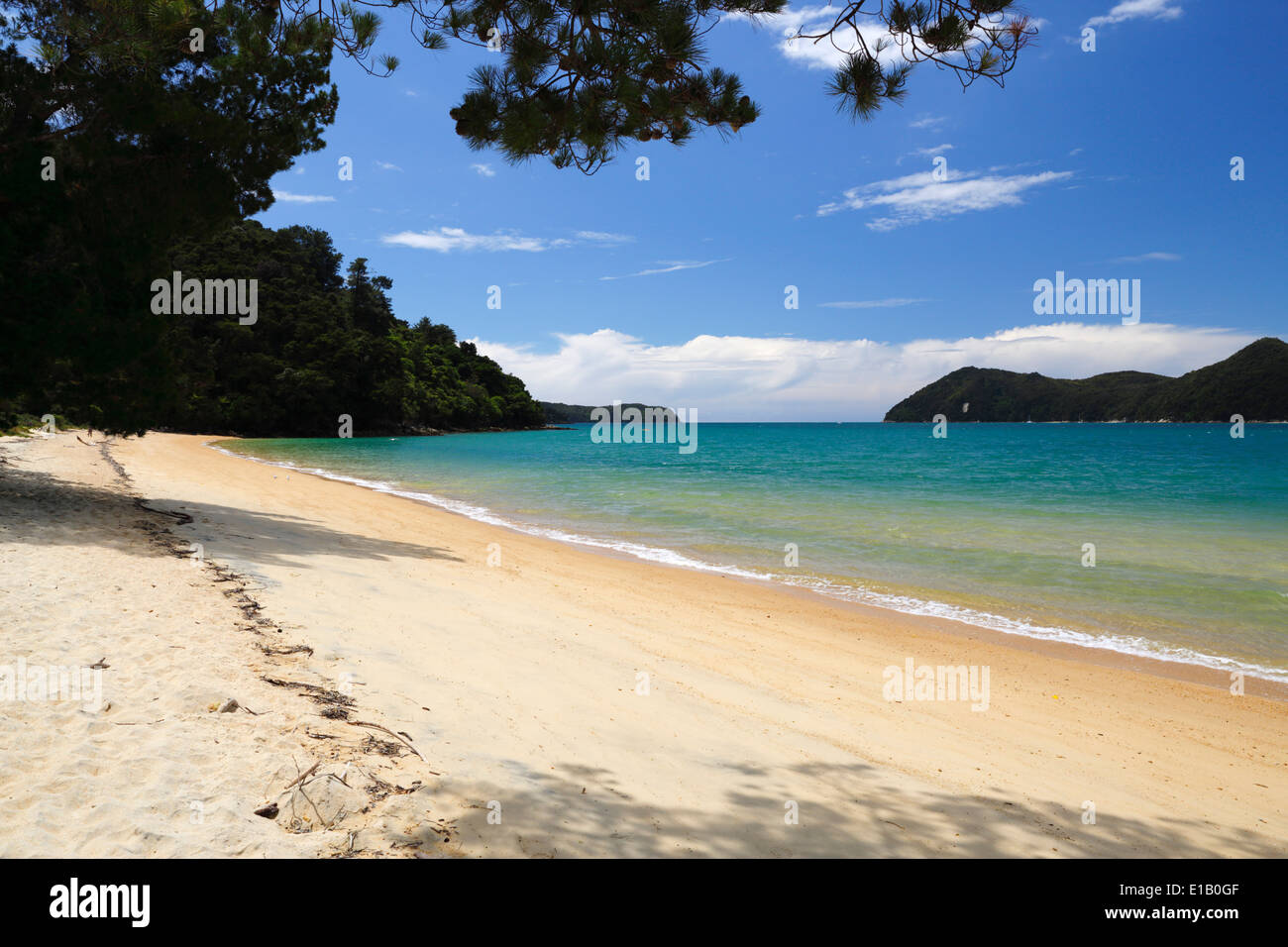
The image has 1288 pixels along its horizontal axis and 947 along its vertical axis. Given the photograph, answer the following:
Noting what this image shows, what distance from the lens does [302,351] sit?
73062mm

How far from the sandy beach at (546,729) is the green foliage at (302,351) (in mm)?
56200

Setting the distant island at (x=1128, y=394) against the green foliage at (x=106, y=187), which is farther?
the distant island at (x=1128, y=394)

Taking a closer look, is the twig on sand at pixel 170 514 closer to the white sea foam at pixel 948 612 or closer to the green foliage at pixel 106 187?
the green foliage at pixel 106 187

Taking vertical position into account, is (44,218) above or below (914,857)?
above

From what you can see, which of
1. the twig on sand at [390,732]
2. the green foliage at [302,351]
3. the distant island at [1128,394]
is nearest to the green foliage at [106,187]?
the twig on sand at [390,732]

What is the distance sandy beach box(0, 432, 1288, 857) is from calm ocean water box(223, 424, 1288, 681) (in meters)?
Result: 1.95

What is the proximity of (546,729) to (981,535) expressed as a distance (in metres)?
16.4

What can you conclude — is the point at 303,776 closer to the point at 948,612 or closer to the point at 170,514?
the point at 948,612

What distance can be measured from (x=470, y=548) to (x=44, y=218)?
821 cm

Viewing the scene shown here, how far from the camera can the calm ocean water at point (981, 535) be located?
10.5m
